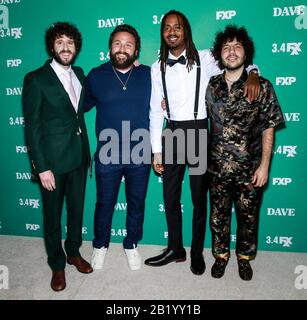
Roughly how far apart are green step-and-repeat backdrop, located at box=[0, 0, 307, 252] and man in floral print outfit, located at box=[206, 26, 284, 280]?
0.41m

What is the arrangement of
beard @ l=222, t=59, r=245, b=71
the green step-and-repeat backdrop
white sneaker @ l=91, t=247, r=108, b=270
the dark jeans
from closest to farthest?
beard @ l=222, t=59, r=245, b=71 → the dark jeans → the green step-and-repeat backdrop → white sneaker @ l=91, t=247, r=108, b=270

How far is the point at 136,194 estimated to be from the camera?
240cm

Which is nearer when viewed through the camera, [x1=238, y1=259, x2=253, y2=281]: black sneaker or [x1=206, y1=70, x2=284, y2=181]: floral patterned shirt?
[x1=206, y1=70, x2=284, y2=181]: floral patterned shirt

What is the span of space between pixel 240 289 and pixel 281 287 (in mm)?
320

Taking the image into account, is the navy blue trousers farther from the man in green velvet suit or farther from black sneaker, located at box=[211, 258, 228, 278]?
black sneaker, located at box=[211, 258, 228, 278]

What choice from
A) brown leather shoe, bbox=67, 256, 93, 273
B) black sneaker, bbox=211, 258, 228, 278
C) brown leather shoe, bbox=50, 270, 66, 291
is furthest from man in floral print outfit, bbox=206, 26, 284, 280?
brown leather shoe, bbox=50, 270, 66, 291

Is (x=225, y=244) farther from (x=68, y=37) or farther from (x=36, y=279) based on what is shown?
(x=68, y=37)

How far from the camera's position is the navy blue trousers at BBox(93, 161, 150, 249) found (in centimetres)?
235

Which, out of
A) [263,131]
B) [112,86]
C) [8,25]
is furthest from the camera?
[8,25]

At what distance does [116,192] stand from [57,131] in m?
0.70

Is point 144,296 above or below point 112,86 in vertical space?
below

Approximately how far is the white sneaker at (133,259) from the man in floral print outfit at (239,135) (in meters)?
0.81

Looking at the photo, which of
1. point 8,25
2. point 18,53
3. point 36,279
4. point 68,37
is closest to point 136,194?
point 36,279

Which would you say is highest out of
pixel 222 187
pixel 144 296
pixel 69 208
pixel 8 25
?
pixel 8 25
